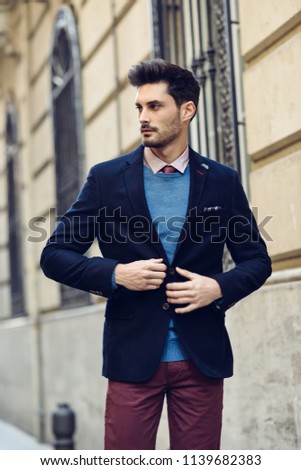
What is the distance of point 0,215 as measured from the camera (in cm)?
1424

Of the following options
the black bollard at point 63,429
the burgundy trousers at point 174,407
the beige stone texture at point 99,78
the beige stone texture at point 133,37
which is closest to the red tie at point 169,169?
the burgundy trousers at point 174,407

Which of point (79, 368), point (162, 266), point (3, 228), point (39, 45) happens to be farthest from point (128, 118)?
point (3, 228)

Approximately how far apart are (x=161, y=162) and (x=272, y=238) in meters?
1.77

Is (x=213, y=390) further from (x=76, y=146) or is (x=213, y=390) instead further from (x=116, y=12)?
(x=76, y=146)

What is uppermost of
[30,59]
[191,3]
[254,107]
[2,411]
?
[30,59]

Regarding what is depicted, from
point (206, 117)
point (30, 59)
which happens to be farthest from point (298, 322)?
point (30, 59)

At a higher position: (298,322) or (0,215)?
(0,215)

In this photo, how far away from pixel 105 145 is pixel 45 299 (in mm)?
2892

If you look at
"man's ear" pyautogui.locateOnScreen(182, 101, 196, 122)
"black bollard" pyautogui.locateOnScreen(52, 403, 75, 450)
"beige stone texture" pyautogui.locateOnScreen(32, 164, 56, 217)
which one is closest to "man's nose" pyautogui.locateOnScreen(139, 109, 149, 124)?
"man's ear" pyautogui.locateOnScreen(182, 101, 196, 122)

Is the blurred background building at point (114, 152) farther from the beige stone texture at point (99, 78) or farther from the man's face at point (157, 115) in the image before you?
the man's face at point (157, 115)

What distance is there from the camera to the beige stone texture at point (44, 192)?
1045cm

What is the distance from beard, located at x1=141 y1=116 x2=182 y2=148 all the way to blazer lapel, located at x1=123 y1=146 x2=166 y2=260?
0.34 feet

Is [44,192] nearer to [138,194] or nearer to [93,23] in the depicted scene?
[93,23]

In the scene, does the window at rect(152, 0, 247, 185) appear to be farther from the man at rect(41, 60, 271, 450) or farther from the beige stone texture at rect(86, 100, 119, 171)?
the man at rect(41, 60, 271, 450)
